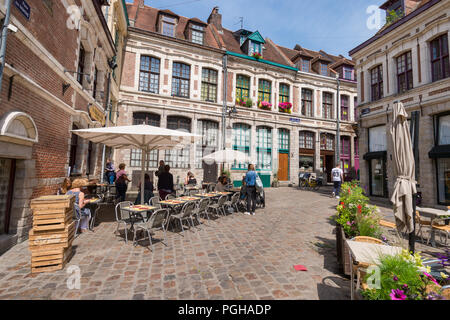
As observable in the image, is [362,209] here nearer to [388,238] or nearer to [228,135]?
[388,238]

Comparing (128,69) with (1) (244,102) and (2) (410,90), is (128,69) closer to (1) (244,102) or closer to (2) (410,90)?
(1) (244,102)

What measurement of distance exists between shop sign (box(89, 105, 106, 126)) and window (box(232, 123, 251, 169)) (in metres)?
9.43

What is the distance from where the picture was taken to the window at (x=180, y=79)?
51.1ft

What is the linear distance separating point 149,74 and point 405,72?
15.2 metres

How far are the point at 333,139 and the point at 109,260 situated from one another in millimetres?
21438

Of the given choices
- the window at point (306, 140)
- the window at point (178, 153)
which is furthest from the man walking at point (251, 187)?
the window at point (306, 140)

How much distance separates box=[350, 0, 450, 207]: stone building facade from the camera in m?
9.45

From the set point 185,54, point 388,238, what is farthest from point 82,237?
point 185,54

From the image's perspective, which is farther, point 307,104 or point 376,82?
point 307,104

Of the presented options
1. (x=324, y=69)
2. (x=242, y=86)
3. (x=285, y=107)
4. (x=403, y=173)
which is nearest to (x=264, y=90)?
(x=242, y=86)

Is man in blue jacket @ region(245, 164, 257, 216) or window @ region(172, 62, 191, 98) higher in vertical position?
window @ region(172, 62, 191, 98)

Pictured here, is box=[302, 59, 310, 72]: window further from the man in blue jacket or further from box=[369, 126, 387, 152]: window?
the man in blue jacket

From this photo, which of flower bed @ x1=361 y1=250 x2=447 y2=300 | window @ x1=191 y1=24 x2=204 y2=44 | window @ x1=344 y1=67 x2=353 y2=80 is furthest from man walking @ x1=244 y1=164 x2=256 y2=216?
window @ x1=344 y1=67 x2=353 y2=80

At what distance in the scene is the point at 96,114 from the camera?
965 centimetres
